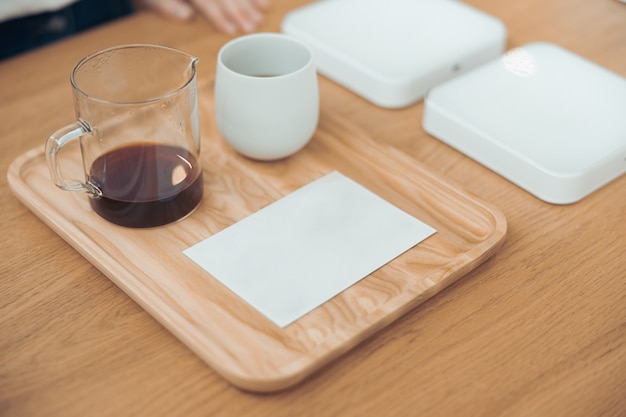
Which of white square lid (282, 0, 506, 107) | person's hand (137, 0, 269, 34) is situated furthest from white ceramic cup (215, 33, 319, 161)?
person's hand (137, 0, 269, 34)

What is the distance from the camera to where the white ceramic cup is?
2.70 feet

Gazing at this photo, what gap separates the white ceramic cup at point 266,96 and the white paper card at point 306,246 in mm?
65

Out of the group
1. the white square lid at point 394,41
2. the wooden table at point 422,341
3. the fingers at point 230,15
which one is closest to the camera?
the wooden table at point 422,341

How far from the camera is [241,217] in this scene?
0.82m

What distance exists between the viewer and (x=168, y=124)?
80cm

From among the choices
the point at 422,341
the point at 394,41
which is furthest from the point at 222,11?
the point at 422,341

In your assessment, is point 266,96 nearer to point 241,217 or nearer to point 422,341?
point 241,217

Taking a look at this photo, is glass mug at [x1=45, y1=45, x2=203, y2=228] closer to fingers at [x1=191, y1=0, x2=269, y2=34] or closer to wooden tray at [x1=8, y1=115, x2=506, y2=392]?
wooden tray at [x1=8, y1=115, x2=506, y2=392]

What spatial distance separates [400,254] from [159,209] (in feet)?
0.80

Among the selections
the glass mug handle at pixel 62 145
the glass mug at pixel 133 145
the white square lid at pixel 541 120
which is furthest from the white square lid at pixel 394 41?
the glass mug handle at pixel 62 145

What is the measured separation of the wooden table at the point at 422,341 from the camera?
640 mm

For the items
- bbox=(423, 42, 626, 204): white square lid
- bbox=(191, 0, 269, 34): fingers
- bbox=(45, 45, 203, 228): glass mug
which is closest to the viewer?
bbox=(45, 45, 203, 228): glass mug

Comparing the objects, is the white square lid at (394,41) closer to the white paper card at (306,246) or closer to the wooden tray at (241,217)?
the wooden tray at (241,217)

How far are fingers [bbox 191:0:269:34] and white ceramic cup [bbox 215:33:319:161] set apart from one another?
280mm
